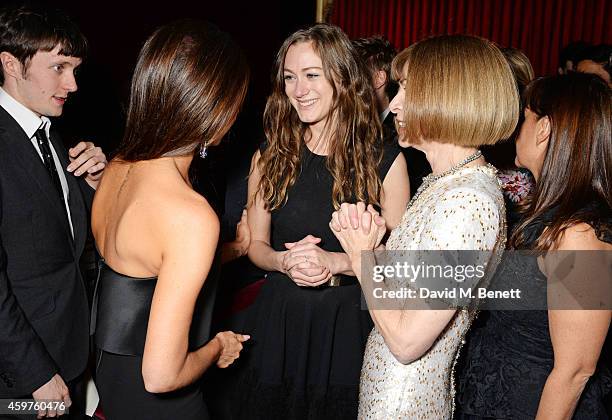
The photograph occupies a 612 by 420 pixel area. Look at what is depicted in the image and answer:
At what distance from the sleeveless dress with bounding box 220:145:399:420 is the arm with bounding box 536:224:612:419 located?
76 cm

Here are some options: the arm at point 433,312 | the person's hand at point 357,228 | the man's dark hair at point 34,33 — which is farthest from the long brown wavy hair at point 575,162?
the man's dark hair at point 34,33

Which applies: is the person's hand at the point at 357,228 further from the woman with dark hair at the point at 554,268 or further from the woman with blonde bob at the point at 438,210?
the woman with dark hair at the point at 554,268

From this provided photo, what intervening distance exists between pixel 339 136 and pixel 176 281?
1124 mm

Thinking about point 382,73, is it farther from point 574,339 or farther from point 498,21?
point 498,21

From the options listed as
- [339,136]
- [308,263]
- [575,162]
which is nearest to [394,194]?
[339,136]

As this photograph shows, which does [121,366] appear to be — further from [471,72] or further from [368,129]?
[368,129]

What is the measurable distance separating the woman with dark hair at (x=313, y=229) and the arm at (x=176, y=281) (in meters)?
0.75

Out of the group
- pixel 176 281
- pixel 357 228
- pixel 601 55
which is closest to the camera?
pixel 176 281

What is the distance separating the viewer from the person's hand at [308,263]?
6.58ft

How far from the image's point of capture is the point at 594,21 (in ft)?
18.1

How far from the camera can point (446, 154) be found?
5.04 feet

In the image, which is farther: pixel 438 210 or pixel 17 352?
pixel 17 352

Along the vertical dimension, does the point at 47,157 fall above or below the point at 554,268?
above

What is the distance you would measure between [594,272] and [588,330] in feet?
0.46
